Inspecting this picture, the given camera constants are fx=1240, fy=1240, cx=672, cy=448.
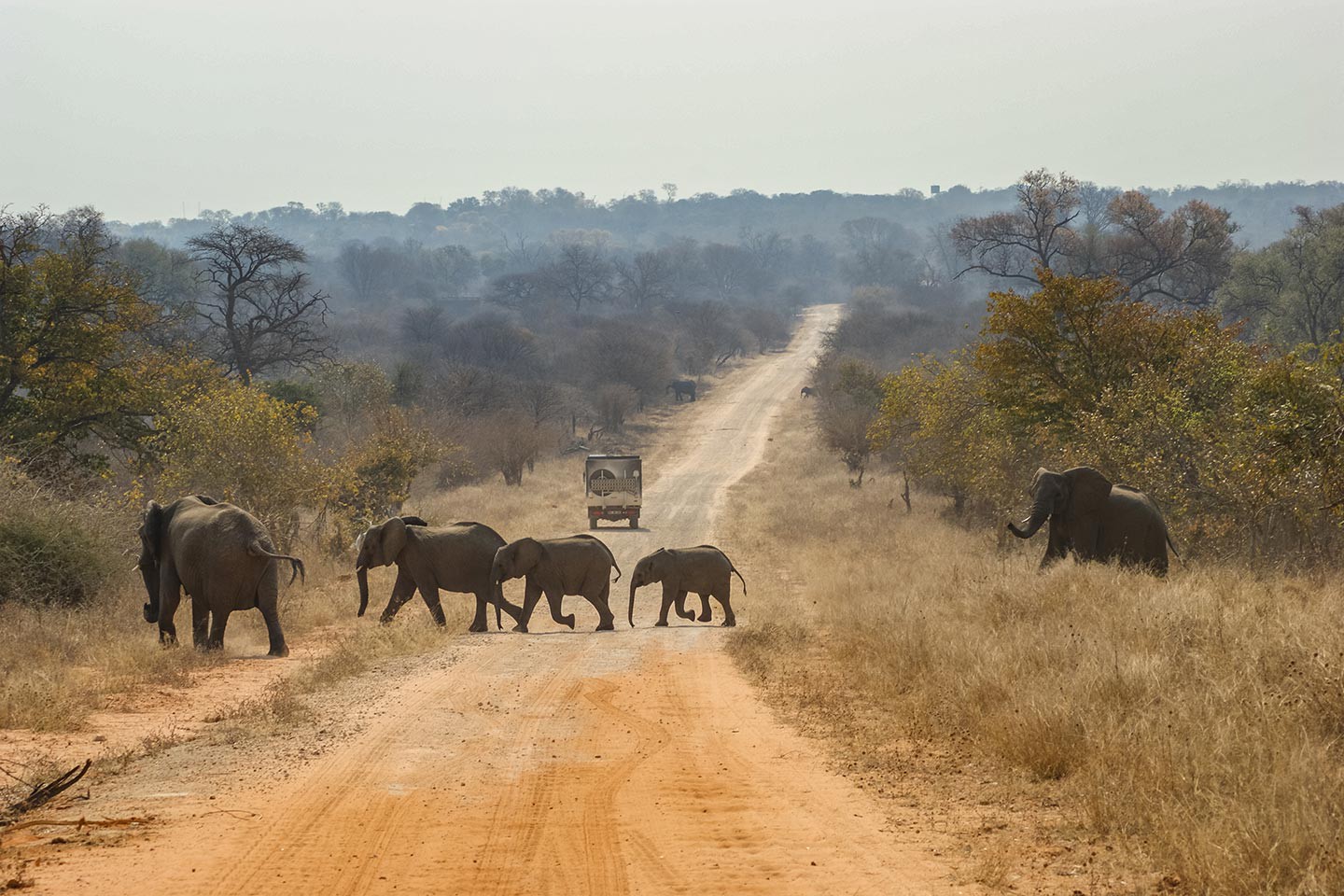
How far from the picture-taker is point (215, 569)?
16625mm

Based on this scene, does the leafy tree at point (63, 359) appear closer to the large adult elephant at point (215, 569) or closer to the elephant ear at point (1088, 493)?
the large adult elephant at point (215, 569)

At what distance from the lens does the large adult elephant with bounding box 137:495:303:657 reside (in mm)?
16688

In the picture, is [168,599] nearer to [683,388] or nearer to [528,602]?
[528,602]

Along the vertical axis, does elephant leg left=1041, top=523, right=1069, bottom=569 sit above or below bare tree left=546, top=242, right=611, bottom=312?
below

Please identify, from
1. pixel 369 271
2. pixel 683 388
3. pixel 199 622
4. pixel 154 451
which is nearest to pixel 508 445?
pixel 154 451

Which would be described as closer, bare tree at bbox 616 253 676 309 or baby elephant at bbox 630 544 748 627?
baby elephant at bbox 630 544 748 627

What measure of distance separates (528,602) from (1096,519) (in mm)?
8838

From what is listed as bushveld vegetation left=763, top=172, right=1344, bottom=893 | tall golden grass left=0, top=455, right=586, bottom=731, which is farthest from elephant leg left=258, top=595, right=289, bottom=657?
bushveld vegetation left=763, top=172, right=1344, bottom=893

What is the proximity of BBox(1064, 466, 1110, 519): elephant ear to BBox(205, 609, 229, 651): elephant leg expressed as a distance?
12.4 meters

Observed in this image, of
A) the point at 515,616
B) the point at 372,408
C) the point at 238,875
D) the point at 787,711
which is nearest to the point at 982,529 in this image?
the point at 515,616

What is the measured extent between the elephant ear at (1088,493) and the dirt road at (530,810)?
7.58 m

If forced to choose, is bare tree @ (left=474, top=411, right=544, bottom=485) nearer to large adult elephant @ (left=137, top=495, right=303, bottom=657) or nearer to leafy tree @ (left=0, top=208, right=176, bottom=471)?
leafy tree @ (left=0, top=208, right=176, bottom=471)

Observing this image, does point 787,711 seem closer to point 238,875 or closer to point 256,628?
point 238,875

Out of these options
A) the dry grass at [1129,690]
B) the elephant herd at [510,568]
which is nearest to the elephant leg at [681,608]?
the elephant herd at [510,568]
